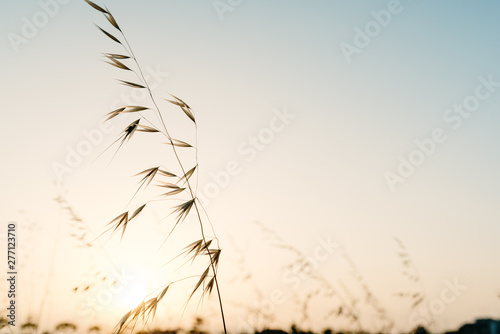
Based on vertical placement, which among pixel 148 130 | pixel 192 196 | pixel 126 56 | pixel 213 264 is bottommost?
pixel 213 264

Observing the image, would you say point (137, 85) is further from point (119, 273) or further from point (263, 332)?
point (263, 332)

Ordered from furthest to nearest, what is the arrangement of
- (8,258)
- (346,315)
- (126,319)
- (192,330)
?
(8,258) → (192,330) → (346,315) → (126,319)

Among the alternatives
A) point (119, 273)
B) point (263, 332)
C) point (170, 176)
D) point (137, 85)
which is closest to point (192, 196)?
point (170, 176)

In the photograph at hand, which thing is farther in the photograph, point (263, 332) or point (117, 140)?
point (263, 332)

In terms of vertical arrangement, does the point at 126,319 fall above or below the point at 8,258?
below

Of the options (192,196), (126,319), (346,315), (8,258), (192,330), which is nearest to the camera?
(126,319)

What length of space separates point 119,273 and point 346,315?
69.0 inches

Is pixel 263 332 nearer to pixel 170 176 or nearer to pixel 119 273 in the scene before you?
pixel 119 273

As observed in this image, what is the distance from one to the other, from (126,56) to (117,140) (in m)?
0.51

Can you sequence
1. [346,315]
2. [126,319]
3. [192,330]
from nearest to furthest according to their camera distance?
1. [126,319]
2. [346,315]
3. [192,330]

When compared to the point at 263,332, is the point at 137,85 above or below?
above

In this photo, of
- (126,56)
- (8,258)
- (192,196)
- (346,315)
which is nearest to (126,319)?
(192,196)

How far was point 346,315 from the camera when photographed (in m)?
3.07

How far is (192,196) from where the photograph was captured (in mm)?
2119
